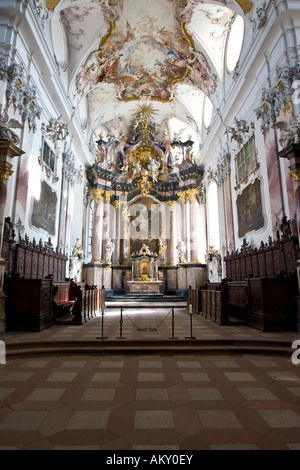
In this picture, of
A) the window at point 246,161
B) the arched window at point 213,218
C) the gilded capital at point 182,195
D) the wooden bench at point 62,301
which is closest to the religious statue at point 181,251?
the arched window at point 213,218

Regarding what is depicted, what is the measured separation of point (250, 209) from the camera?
11.6m

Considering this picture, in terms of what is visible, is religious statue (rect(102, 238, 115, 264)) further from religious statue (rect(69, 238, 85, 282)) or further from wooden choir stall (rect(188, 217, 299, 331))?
wooden choir stall (rect(188, 217, 299, 331))

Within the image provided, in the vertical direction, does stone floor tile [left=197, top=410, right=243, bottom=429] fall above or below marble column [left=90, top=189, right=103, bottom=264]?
below

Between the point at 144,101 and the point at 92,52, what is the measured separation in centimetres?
689

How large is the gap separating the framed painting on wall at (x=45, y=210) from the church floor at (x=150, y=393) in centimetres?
610

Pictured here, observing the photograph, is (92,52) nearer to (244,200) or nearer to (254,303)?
(244,200)

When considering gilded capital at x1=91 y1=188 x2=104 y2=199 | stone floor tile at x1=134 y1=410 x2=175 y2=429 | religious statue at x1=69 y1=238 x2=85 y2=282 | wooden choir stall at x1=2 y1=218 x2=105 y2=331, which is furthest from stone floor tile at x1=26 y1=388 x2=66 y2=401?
gilded capital at x1=91 y1=188 x2=104 y2=199

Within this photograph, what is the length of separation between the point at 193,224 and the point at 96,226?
7308 mm

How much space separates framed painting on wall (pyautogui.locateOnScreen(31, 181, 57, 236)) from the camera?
10.8m

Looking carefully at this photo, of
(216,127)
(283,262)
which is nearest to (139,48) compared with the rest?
(216,127)

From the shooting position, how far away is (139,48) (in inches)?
623

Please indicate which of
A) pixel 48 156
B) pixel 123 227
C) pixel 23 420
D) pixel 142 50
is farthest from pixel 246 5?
pixel 123 227

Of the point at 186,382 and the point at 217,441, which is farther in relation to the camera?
the point at 186,382

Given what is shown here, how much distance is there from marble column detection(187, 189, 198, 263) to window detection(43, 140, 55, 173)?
437 inches
